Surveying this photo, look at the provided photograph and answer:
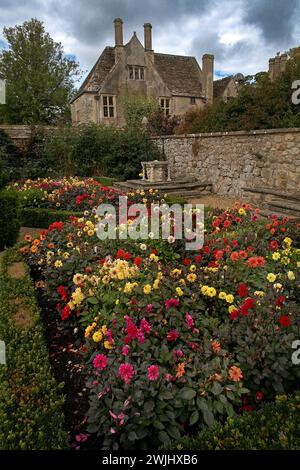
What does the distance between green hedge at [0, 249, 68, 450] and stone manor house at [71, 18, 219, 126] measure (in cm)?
2073

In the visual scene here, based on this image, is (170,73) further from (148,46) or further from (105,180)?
(105,180)

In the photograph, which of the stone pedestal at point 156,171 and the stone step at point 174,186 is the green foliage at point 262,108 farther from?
the stone pedestal at point 156,171

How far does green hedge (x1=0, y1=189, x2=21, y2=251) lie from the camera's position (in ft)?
18.9

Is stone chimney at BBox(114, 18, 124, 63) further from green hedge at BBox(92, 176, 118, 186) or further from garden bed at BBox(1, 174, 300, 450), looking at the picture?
garden bed at BBox(1, 174, 300, 450)

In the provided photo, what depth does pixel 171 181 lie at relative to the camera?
11.0 meters

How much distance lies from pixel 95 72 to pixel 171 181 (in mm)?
14518

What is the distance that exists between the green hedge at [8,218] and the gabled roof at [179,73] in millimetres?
19303

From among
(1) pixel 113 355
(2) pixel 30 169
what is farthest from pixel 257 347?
(2) pixel 30 169

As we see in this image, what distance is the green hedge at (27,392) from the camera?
1688mm

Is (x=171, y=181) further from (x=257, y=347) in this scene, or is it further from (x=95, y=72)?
(x=95, y=72)

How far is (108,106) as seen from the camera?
21984mm

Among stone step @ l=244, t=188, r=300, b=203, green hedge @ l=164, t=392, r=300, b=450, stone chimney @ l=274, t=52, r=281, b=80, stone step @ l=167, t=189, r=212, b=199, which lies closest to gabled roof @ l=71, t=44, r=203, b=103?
stone chimney @ l=274, t=52, r=281, b=80

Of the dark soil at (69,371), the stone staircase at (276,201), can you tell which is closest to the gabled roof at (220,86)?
the stone staircase at (276,201)
